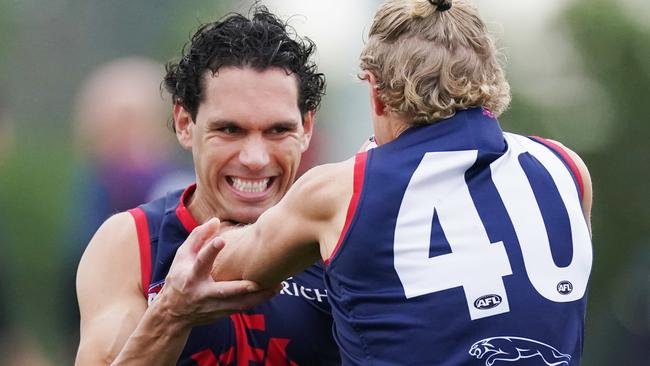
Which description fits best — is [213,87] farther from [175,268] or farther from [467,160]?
[467,160]

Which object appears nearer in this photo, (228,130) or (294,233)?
(294,233)

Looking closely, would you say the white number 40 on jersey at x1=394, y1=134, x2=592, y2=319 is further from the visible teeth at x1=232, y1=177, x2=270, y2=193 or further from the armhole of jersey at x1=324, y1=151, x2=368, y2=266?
the visible teeth at x1=232, y1=177, x2=270, y2=193

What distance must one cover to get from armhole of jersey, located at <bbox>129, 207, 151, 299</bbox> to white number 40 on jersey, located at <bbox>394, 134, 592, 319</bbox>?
1202 millimetres

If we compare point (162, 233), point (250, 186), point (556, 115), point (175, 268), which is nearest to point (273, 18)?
point (250, 186)

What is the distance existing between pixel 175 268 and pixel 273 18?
1.33m

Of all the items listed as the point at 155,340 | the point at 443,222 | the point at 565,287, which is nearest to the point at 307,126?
the point at 155,340

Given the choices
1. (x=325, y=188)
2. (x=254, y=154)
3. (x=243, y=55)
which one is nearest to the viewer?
(x=325, y=188)

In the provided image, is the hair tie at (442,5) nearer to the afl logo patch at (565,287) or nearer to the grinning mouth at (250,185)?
the afl logo patch at (565,287)

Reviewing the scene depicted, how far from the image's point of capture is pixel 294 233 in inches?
108

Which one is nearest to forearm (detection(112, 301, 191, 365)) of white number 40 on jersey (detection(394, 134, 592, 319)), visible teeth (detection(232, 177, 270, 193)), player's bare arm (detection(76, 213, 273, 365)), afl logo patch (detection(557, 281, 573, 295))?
player's bare arm (detection(76, 213, 273, 365))

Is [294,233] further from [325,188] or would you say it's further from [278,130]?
[278,130]

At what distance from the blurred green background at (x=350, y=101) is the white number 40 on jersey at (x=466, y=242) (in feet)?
8.40

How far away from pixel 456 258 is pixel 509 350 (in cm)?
25

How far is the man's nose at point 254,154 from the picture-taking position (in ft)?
11.8
